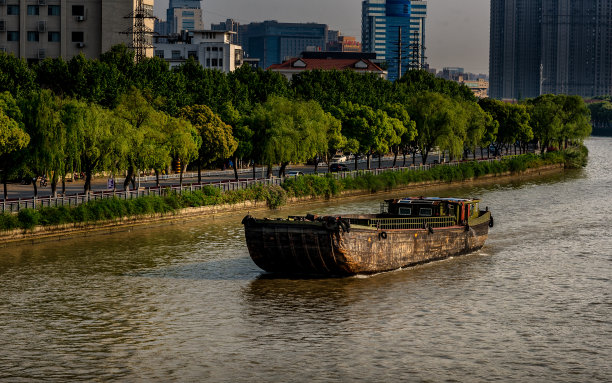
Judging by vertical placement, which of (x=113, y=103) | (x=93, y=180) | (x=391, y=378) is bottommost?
(x=391, y=378)

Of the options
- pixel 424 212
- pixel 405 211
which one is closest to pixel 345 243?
pixel 405 211

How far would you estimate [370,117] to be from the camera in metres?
117

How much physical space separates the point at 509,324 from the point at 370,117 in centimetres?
7497

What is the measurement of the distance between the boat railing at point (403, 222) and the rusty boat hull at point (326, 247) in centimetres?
111

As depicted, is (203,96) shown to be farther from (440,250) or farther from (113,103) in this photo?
(440,250)

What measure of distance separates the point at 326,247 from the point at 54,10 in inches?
3640

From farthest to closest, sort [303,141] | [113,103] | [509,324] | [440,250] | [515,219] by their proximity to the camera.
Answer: [303,141]
[113,103]
[515,219]
[440,250]
[509,324]

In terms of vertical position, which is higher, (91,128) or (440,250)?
(91,128)

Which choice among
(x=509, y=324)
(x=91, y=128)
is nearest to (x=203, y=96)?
(x=91, y=128)

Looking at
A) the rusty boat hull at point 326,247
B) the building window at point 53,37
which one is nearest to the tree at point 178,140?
the rusty boat hull at point 326,247

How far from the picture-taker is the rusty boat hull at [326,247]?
168ft

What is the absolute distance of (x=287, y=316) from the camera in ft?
148

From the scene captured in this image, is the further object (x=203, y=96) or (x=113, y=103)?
(x=203, y=96)

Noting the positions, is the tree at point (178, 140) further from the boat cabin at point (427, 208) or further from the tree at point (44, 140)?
the boat cabin at point (427, 208)
